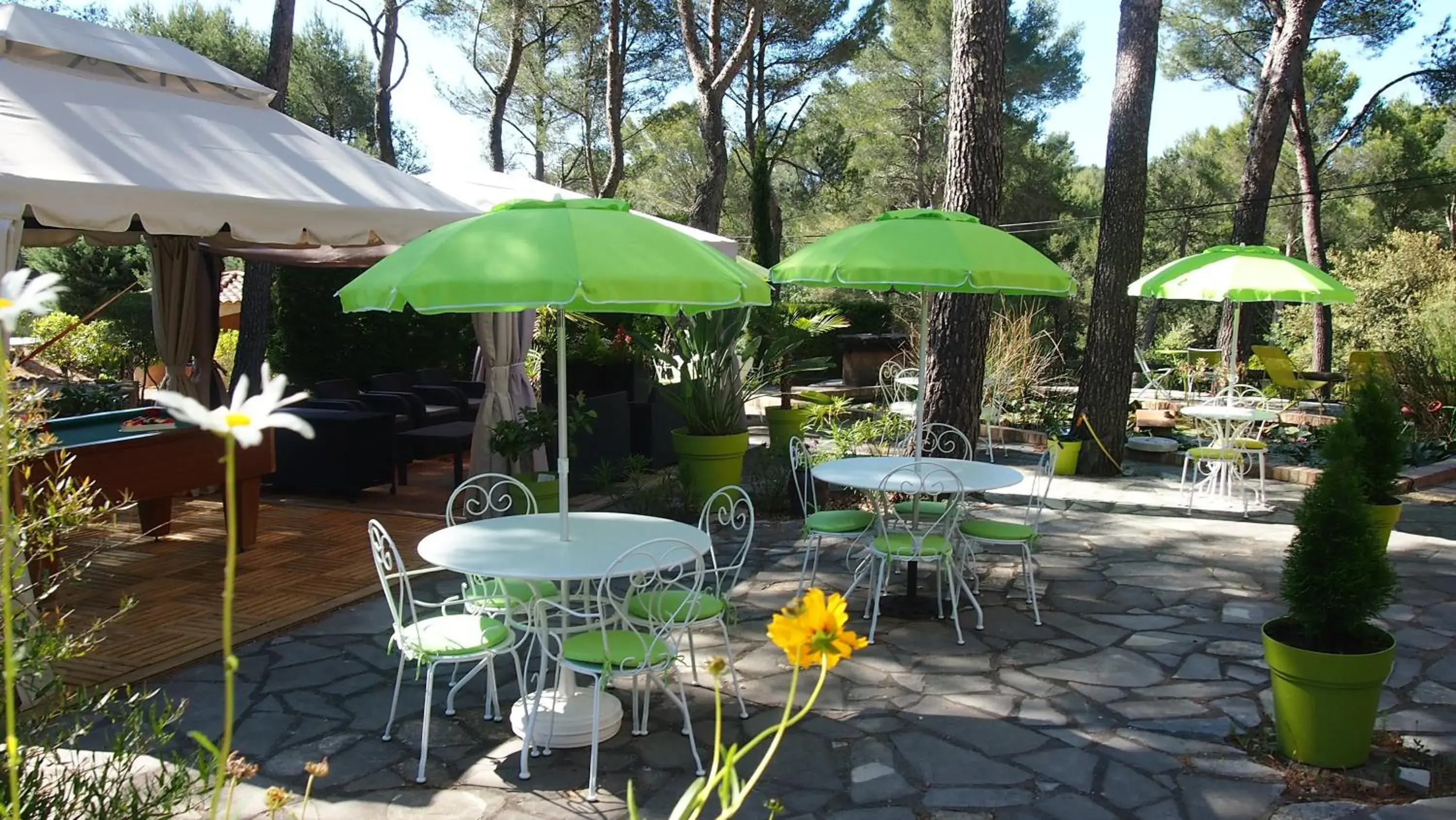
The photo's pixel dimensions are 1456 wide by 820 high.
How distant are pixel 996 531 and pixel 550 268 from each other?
2764 mm

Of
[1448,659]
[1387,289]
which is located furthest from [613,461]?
[1387,289]

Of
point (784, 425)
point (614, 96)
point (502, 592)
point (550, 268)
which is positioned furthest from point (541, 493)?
point (614, 96)

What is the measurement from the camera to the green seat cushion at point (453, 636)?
3.33 m

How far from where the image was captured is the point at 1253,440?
766 centimetres

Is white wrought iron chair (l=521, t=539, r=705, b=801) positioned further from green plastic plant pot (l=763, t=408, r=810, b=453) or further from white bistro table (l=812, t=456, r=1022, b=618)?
green plastic plant pot (l=763, t=408, r=810, b=453)

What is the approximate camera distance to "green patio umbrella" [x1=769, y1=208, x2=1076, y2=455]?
4484 mm

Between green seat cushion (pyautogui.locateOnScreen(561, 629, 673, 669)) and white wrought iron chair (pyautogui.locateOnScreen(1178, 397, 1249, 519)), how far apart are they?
5.21 meters

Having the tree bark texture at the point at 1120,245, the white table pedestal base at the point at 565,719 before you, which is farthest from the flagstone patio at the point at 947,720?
the tree bark texture at the point at 1120,245

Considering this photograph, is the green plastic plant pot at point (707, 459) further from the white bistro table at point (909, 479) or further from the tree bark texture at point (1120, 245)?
the tree bark texture at point (1120, 245)

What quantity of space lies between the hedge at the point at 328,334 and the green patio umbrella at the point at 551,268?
26.9 feet

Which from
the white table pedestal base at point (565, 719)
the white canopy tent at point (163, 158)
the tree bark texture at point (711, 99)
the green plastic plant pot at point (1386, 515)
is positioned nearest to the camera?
the white table pedestal base at point (565, 719)

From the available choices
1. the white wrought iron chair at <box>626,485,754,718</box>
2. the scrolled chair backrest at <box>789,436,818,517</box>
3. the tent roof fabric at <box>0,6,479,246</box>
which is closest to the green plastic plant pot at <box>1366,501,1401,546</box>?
the scrolled chair backrest at <box>789,436,818,517</box>

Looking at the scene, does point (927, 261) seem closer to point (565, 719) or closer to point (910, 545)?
point (910, 545)

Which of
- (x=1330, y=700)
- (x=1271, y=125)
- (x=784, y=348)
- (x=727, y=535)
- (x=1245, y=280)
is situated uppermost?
(x=1271, y=125)
